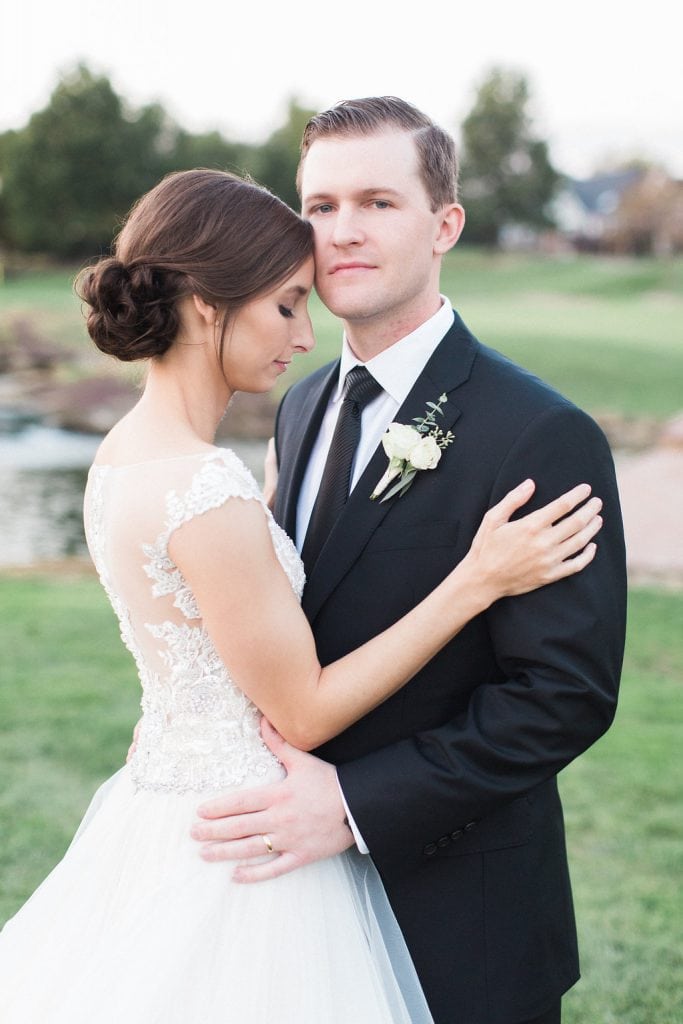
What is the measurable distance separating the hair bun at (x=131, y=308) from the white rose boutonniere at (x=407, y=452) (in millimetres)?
557

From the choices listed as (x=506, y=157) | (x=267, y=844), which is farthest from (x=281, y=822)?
(x=506, y=157)

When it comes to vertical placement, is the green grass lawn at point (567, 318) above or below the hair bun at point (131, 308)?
below

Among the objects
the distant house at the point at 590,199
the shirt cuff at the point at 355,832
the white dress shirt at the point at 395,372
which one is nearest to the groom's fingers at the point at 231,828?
the shirt cuff at the point at 355,832

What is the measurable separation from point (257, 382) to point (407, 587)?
592 millimetres

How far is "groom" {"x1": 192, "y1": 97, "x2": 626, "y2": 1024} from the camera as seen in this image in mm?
2350

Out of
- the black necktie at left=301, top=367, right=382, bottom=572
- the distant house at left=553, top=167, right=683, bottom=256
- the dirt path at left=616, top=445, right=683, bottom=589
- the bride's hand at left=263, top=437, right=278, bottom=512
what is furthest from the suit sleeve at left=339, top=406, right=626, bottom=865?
the distant house at left=553, top=167, right=683, bottom=256

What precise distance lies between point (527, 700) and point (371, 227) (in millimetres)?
1223

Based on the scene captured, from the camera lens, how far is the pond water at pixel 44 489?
499 inches

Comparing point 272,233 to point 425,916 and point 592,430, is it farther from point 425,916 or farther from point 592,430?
point 425,916

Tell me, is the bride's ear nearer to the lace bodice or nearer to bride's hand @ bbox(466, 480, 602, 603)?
the lace bodice

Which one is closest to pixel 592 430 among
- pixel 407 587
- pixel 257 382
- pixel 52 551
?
pixel 407 587

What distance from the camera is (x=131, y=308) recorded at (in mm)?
2377

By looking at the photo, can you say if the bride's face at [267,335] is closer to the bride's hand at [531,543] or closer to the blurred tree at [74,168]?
the bride's hand at [531,543]

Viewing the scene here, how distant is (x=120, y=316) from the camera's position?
94.4 inches
